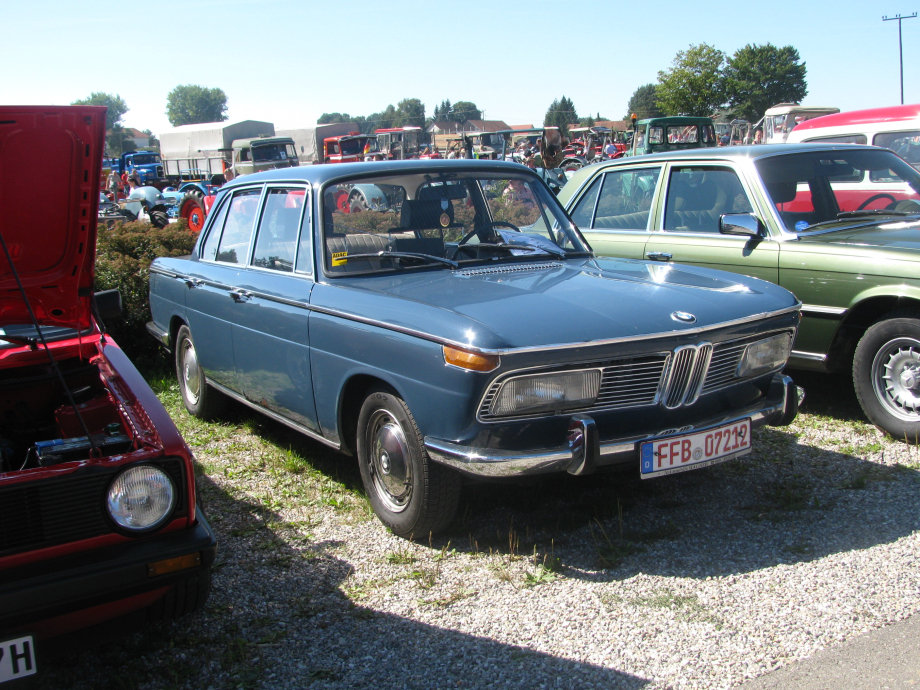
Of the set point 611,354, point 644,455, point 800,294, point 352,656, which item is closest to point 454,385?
point 611,354

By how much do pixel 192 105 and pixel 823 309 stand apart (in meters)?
165

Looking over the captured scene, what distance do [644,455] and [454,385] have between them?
83 centimetres

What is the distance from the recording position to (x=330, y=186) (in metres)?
4.06

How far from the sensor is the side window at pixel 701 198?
5.40 metres

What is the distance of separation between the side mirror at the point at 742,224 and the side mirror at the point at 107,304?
3.74 metres

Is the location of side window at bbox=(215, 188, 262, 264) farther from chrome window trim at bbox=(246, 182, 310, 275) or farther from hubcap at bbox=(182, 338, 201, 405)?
hubcap at bbox=(182, 338, 201, 405)

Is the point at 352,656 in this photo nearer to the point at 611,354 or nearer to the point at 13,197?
the point at 611,354

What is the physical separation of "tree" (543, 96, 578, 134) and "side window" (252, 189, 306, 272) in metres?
106

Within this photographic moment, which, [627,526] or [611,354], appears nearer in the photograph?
[611,354]

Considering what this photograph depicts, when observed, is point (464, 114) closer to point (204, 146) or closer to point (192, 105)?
point (192, 105)

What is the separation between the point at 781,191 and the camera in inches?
206

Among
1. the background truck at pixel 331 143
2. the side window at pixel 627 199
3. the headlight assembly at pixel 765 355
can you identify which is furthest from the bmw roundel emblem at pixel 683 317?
the background truck at pixel 331 143

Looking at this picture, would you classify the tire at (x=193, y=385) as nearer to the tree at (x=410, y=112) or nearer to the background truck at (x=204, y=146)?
the background truck at (x=204, y=146)

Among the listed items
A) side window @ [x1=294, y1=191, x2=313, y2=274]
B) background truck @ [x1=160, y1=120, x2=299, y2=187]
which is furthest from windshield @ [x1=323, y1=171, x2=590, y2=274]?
background truck @ [x1=160, y1=120, x2=299, y2=187]
